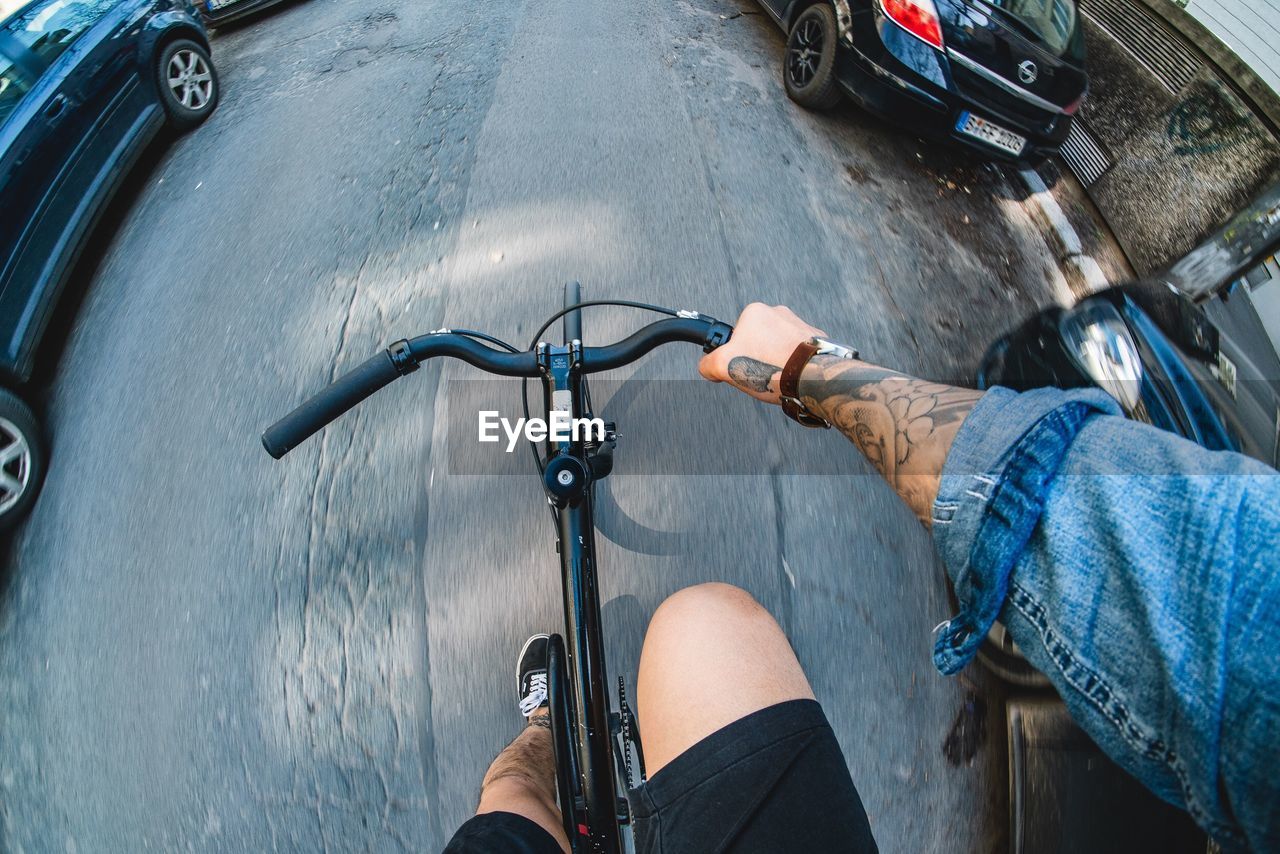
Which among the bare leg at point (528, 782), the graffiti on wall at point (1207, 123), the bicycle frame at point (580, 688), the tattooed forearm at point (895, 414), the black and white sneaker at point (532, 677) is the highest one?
the tattooed forearm at point (895, 414)

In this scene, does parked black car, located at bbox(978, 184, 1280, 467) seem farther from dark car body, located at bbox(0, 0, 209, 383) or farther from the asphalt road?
dark car body, located at bbox(0, 0, 209, 383)

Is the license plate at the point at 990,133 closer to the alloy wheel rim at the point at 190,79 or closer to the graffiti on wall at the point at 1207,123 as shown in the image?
the graffiti on wall at the point at 1207,123

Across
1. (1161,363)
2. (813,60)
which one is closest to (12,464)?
(1161,363)

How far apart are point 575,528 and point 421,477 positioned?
1295 mm

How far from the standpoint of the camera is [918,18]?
126 inches

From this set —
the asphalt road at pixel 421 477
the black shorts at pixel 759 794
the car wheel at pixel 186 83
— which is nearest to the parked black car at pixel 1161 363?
the asphalt road at pixel 421 477

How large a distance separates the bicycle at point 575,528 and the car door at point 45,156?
256 cm

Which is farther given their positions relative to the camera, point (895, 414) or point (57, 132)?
point (57, 132)

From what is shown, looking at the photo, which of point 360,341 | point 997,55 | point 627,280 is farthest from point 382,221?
point 997,55

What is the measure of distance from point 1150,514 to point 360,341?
2873 millimetres

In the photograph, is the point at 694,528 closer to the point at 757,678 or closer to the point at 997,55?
the point at 757,678

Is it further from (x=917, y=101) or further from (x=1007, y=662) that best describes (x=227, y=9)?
(x=1007, y=662)

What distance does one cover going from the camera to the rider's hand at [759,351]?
1.50 metres

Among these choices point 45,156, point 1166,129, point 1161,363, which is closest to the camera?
point 1161,363
